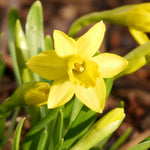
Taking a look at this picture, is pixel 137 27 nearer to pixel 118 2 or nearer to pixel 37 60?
pixel 37 60

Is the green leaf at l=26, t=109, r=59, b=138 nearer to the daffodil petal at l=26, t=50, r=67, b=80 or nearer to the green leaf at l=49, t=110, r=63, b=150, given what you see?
the green leaf at l=49, t=110, r=63, b=150

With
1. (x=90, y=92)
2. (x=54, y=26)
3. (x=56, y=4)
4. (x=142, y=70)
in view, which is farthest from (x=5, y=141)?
(x=56, y=4)

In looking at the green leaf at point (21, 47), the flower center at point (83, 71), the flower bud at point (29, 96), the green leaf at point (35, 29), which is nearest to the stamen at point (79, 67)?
the flower center at point (83, 71)

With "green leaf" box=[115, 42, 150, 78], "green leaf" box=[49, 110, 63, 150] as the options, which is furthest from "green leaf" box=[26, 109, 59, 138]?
"green leaf" box=[115, 42, 150, 78]

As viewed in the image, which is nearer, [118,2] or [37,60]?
[37,60]

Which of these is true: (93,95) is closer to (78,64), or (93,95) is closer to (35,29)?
(78,64)

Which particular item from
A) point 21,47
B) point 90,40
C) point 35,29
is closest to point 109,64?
point 90,40
